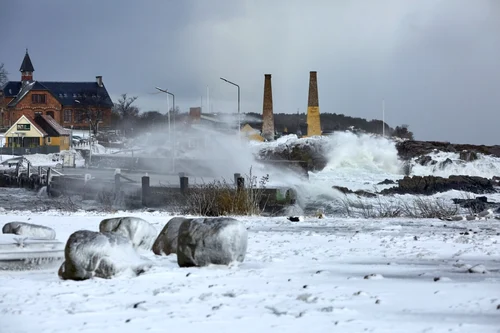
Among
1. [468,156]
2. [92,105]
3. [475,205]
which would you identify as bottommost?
[475,205]

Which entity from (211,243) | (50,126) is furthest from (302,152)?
(211,243)

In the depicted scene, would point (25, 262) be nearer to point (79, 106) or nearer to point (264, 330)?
point (264, 330)

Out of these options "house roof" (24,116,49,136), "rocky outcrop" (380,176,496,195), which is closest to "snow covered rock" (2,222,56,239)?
"rocky outcrop" (380,176,496,195)

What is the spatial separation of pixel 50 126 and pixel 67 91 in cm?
1540

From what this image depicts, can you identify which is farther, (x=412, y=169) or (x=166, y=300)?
(x=412, y=169)

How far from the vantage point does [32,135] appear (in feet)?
299

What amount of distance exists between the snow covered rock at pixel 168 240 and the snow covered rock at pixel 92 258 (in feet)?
6.62

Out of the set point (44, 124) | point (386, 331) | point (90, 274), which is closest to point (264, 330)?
point (386, 331)

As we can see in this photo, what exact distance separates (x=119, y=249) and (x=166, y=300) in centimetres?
152

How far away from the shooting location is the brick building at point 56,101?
101m

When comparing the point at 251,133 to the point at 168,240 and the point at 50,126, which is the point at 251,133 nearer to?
the point at 50,126

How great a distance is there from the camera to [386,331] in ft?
18.4

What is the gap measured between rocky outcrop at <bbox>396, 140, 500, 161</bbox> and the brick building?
1704 inches

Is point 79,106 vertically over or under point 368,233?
over
